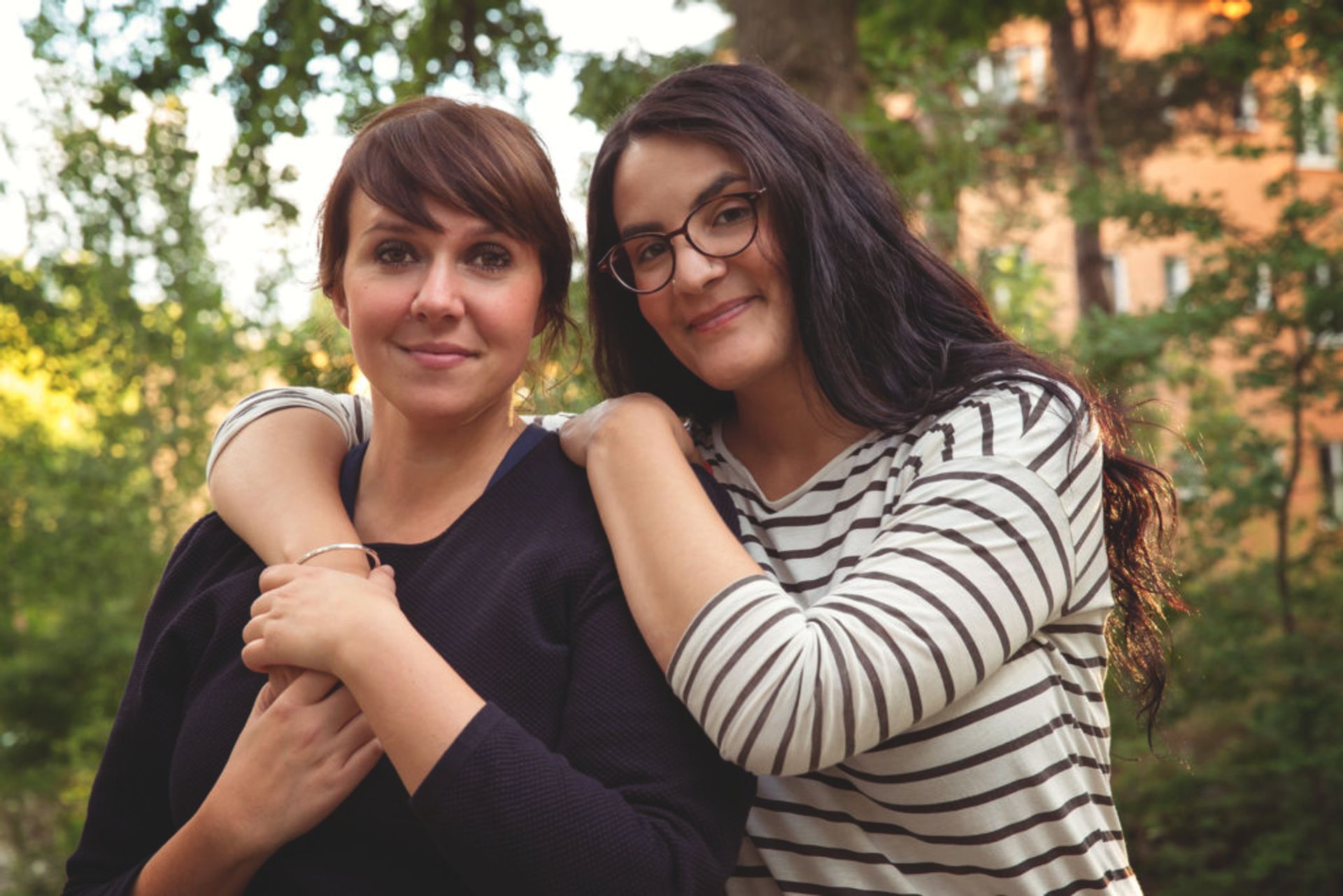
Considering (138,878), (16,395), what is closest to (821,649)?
(138,878)

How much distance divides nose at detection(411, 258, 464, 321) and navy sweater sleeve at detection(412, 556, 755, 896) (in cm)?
48

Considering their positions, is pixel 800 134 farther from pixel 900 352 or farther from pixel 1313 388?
pixel 1313 388

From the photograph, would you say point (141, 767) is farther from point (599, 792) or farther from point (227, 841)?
point (599, 792)

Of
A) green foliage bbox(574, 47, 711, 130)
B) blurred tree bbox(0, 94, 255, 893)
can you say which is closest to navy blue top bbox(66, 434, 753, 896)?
green foliage bbox(574, 47, 711, 130)

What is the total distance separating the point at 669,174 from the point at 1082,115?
937 cm

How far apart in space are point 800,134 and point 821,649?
937mm

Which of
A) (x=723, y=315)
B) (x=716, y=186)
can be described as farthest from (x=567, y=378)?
(x=716, y=186)

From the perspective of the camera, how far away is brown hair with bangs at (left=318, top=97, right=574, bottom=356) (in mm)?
1771

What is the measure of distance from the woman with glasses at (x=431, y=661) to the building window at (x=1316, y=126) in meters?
5.83

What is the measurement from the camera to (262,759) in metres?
1.65

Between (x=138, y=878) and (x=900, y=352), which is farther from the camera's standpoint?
(x=900, y=352)

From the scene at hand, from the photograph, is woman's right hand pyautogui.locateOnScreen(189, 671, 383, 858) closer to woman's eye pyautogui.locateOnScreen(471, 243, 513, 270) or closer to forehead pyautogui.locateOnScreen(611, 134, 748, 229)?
woman's eye pyautogui.locateOnScreen(471, 243, 513, 270)

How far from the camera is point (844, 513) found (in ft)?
6.51

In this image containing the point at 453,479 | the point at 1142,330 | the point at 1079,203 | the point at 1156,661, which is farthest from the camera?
the point at 1079,203
